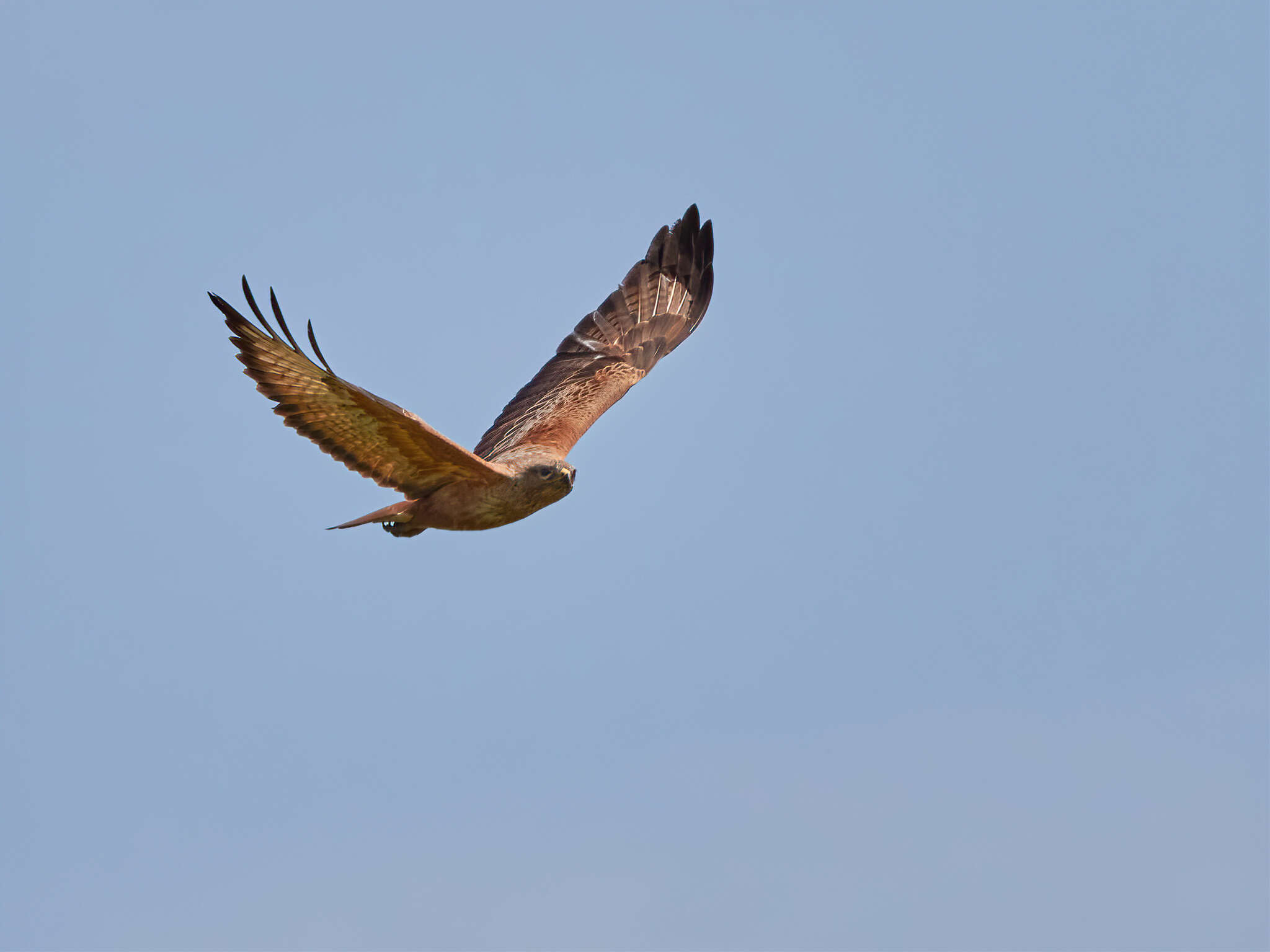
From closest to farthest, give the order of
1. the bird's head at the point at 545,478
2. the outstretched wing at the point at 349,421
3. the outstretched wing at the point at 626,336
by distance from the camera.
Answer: the outstretched wing at the point at 349,421 < the bird's head at the point at 545,478 < the outstretched wing at the point at 626,336

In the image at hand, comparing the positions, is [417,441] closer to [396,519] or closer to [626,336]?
[396,519]

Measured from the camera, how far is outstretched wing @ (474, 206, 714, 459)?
15.1m

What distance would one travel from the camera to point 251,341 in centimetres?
1142

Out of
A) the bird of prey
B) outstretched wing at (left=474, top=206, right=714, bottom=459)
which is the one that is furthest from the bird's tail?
outstretched wing at (left=474, top=206, right=714, bottom=459)

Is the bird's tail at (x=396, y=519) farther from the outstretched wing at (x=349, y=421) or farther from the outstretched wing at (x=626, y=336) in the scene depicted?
the outstretched wing at (x=626, y=336)

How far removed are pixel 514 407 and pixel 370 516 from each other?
348 cm

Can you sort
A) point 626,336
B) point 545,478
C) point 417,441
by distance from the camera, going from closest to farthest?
point 417,441
point 545,478
point 626,336

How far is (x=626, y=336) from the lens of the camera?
54.5 feet

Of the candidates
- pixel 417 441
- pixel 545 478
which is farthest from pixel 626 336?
pixel 417 441

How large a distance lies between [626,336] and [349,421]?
5435 millimetres

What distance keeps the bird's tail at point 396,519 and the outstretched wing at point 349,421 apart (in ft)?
0.46

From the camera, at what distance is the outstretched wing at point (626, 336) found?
1507cm

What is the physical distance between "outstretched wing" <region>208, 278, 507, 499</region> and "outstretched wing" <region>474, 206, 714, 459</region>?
8.16 feet

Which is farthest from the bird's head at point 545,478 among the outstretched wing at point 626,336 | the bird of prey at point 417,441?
the outstretched wing at point 626,336
